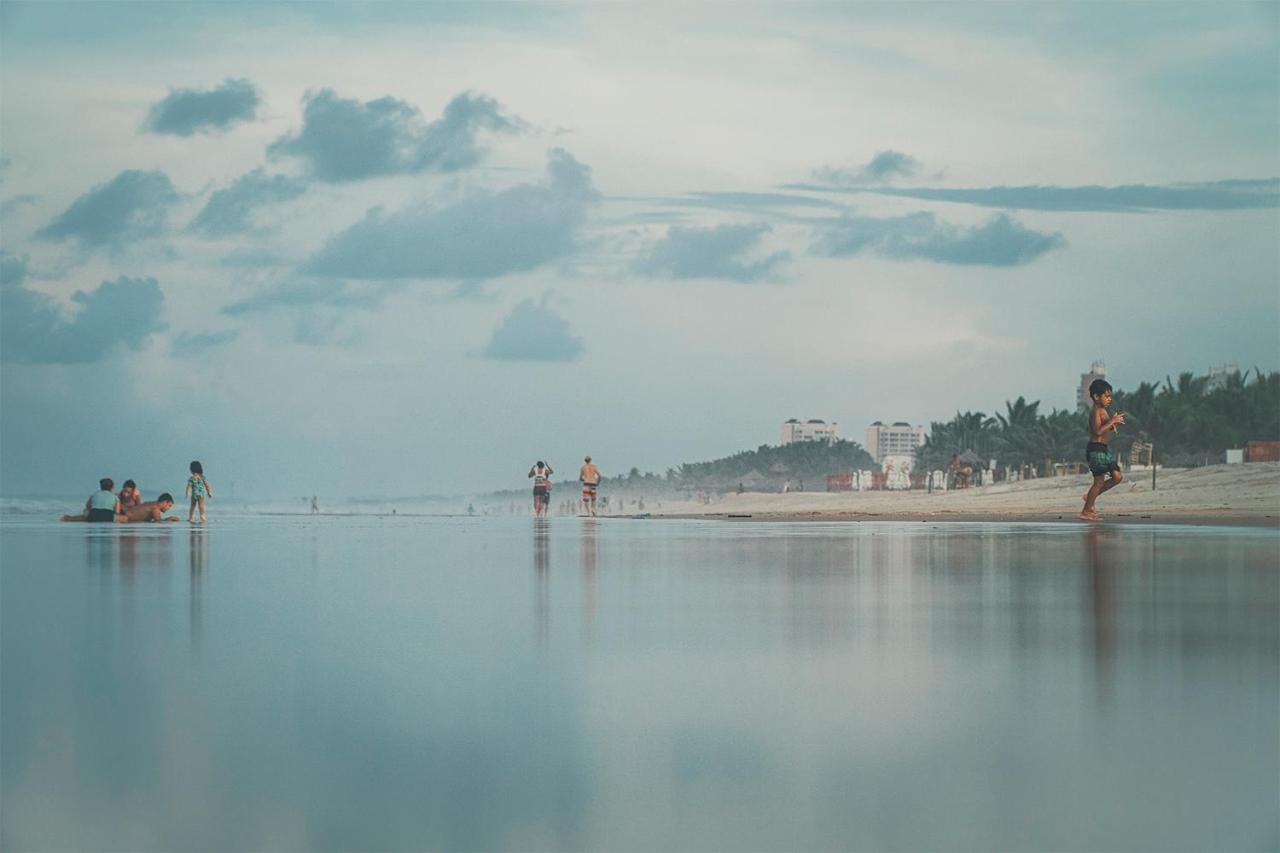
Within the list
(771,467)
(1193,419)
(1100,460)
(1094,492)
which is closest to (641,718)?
(1100,460)

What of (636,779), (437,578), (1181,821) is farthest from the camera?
(437,578)

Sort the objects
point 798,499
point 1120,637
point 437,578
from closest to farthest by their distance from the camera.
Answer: point 1120,637
point 437,578
point 798,499

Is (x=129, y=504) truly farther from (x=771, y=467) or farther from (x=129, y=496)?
(x=771, y=467)

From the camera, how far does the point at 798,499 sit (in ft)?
172

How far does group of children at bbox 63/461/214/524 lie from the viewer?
2511 centimetres

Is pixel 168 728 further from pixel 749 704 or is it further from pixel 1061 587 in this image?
pixel 1061 587

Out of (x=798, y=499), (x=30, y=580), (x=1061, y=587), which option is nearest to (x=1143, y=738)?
(x=1061, y=587)

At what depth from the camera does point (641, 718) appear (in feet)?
13.7

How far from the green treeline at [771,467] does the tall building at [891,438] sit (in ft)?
215

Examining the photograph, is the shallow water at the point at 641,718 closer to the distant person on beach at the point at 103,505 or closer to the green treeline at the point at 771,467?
the distant person on beach at the point at 103,505

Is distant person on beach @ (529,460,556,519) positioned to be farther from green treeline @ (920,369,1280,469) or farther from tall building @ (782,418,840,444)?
tall building @ (782,418,840,444)

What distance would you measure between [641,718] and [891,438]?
583 ft

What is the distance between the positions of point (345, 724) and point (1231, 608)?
5.09 metres

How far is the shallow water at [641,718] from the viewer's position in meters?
3.04
